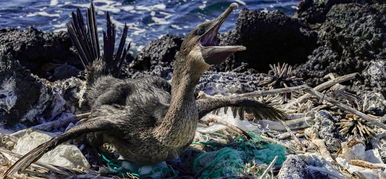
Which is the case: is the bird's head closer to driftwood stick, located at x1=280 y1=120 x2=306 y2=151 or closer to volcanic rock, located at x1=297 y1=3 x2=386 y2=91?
driftwood stick, located at x1=280 y1=120 x2=306 y2=151

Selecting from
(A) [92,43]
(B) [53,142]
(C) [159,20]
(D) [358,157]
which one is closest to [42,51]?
(A) [92,43]

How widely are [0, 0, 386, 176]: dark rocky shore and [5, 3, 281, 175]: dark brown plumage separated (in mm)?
647

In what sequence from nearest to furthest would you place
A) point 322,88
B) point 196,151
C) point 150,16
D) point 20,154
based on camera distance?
point 20,154 < point 196,151 < point 322,88 < point 150,16

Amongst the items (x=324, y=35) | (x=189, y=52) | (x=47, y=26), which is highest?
(x=189, y=52)

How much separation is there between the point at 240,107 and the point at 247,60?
7.64ft

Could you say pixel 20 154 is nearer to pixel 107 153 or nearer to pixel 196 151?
pixel 107 153

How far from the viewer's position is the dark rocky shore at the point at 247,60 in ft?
16.5

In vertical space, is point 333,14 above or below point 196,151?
above

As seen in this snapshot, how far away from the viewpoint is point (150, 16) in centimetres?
1122

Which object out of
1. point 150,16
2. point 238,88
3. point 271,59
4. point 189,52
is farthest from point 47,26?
point 189,52

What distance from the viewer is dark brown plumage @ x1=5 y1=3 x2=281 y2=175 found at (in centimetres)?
387

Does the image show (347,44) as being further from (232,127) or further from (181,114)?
(181,114)

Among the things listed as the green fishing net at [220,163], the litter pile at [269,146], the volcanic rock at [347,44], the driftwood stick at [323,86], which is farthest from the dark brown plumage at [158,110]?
the volcanic rock at [347,44]

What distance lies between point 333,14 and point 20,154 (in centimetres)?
394
